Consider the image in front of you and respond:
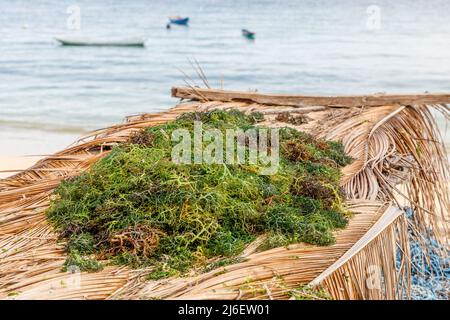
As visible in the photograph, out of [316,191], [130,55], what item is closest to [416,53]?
[130,55]

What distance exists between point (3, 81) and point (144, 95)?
377 cm

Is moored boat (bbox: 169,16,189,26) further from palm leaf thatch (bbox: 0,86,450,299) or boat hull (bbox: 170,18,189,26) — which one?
palm leaf thatch (bbox: 0,86,450,299)

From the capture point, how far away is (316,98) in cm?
515

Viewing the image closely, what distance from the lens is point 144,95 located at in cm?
1567

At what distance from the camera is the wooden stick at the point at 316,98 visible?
5.07 m

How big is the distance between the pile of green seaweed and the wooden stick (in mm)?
1815

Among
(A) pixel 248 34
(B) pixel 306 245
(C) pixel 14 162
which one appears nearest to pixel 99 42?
(A) pixel 248 34

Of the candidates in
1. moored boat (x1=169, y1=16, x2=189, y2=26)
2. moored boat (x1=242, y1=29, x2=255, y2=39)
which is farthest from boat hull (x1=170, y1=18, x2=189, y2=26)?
moored boat (x1=242, y1=29, x2=255, y2=39)

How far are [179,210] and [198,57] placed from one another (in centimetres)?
1858

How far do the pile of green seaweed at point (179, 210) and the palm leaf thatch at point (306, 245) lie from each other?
0.07m

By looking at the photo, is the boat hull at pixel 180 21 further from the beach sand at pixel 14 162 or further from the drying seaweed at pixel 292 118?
the drying seaweed at pixel 292 118

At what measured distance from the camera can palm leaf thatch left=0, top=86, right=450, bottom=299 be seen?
98.0 inches

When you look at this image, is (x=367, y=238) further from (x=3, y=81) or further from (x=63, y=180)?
(x=3, y=81)

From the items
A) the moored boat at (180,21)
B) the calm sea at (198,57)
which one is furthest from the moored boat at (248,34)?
the moored boat at (180,21)
